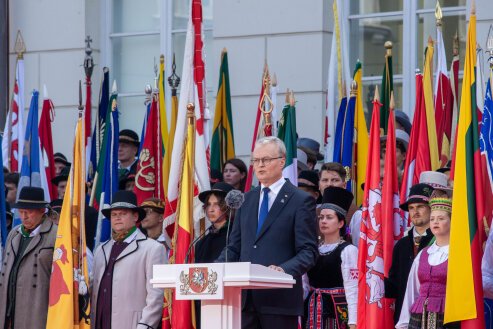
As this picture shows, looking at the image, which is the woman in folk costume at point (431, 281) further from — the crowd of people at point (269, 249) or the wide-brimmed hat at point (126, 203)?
the wide-brimmed hat at point (126, 203)

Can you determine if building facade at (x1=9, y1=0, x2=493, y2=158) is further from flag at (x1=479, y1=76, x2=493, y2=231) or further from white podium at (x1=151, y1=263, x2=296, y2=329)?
white podium at (x1=151, y1=263, x2=296, y2=329)

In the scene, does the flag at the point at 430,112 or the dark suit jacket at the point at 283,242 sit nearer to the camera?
the dark suit jacket at the point at 283,242

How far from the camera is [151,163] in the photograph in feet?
40.7

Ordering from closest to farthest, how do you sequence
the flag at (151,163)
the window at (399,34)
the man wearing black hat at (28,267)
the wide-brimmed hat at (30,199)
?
the man wearing black hat at (28,267) < the wide-brimmed hat at (30,199) < the flag at (151,163) < the window at (399,34)

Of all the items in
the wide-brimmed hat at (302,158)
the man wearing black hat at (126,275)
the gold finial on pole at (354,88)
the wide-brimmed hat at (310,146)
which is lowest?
the man wearing black hat at (126,275)

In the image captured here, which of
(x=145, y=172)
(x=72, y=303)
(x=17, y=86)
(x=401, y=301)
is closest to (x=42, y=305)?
(x=72, y=303)

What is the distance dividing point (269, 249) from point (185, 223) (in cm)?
168

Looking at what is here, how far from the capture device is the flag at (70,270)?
10.7 m

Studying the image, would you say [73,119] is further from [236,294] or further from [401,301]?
[236,294]

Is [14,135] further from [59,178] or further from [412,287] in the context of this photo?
[412,287]

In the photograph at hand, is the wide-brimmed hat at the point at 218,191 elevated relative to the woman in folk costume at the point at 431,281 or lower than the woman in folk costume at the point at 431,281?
elevated

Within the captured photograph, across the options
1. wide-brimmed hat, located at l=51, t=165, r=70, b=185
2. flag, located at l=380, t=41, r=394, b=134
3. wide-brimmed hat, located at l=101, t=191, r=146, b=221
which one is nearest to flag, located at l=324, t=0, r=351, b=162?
flag, located at l=380, t=41, r=394, b=134

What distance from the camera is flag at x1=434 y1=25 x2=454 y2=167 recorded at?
460 inches

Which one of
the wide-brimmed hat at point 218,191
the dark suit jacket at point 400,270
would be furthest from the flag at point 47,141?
the dark suit jacket at point 400,270
